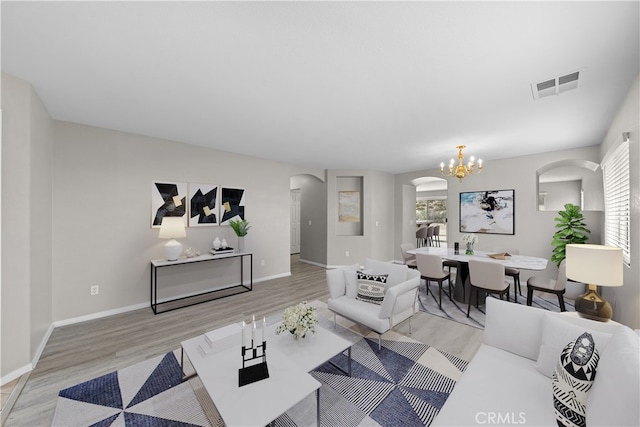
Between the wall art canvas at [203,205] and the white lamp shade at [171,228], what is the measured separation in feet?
1.61

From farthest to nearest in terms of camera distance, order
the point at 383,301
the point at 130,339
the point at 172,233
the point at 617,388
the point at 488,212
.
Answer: the point at 488,212 < the point at 172,233 < the point at 130,339 < the point at 383,301 < the point at 617,388

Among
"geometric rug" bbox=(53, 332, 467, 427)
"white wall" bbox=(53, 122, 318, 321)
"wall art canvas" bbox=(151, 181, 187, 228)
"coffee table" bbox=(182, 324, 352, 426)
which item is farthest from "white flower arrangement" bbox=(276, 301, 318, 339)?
"wall art canvas" bbox=(151, 181, 187, 228)

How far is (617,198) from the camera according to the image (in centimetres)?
285

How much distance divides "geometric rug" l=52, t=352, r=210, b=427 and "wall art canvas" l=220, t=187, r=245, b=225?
264 cm

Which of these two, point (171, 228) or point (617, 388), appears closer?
point (617, 388)

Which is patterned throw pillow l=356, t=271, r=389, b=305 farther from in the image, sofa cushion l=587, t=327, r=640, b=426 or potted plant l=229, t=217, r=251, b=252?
potted plant l=229, t=217, r=251, b=252

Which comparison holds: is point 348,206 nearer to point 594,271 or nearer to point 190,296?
point 190,296

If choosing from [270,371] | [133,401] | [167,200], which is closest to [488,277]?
[270,371]

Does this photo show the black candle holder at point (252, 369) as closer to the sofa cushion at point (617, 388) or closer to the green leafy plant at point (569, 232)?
the sofa cushion at point (617, 388)

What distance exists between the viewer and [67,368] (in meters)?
2.21

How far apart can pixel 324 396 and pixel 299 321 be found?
0.59 metres

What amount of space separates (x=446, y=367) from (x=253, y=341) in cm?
179

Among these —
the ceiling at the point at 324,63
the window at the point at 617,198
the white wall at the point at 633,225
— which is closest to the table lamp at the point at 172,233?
the ceiling at the point at 324,63

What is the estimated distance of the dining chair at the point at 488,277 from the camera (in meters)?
3.06
